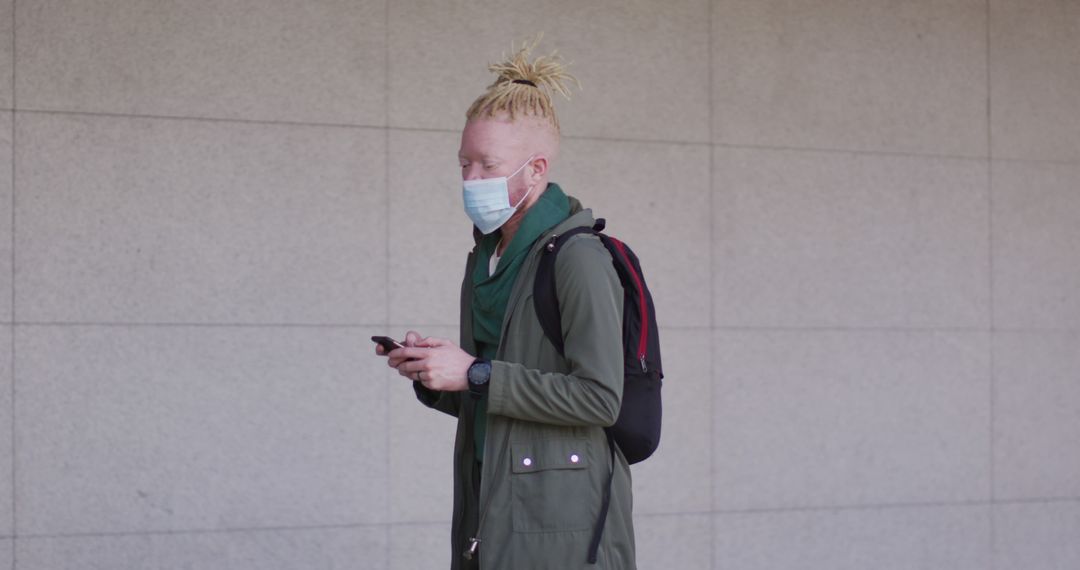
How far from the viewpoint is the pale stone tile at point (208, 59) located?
474cm

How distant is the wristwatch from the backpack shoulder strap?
0.15 meters

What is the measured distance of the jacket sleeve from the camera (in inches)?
102

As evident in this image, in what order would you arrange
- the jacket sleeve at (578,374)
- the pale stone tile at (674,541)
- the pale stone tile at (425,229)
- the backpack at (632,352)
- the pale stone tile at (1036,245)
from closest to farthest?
the jacket sleeve at (578,374) < the backpack at (632,352) < the pale stone tile at (425,229) < the pale stone tile at (674,541) < the pale stone tile at (1036,245)

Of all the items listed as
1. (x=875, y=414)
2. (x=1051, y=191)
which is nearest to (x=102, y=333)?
(x=875, y=414)

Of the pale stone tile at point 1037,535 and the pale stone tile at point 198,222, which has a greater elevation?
the pale stone tile at point 198,222

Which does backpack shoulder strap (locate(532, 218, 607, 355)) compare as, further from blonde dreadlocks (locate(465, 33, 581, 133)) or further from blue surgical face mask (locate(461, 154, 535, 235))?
blonde dreadlocks (locate(465, 33, 581, 133))

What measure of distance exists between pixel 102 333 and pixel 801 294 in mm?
2847

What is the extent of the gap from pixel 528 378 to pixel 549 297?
176 mm

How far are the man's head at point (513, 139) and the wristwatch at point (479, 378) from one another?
39cm

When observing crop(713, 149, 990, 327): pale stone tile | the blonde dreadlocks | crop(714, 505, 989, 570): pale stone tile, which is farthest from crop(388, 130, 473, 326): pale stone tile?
the blonde dreadlocks

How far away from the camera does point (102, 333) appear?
477 cm

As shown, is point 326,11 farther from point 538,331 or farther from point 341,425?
point 538,331

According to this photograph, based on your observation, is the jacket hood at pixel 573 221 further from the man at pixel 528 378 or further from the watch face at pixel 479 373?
the watch face at pixel 479 373

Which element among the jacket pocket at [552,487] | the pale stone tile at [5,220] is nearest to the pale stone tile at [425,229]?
the pale stone tile at [5,220]
